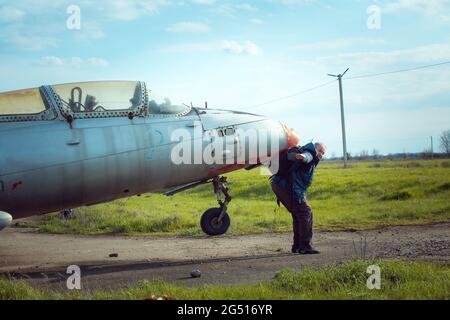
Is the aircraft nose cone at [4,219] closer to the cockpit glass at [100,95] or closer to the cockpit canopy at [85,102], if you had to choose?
the cockpit canopy at [85,102]

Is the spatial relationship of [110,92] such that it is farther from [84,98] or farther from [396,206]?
[396,206]

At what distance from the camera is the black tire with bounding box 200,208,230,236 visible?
10.7 m

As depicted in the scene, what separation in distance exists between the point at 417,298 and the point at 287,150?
5.19 metres

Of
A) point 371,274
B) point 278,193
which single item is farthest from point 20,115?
point 371,274

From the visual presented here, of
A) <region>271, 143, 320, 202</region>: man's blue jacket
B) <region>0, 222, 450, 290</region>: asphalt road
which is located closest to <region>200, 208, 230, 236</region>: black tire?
<region>0, 222, 450, 290</region>: asphalt road

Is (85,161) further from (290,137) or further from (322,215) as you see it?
(322,215)

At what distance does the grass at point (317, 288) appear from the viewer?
5.89 metres

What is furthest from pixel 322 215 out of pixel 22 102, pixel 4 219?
pixel 4 219

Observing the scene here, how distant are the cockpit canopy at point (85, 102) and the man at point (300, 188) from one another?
7.55ft

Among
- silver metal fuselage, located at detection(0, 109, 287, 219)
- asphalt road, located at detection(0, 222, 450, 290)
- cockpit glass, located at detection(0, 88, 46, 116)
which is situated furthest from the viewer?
cockpit glass, located at detection(0, 88, 46, 116)

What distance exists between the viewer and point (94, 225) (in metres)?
15.7

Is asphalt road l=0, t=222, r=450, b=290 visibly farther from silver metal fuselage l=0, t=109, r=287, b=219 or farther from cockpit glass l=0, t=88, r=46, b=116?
cockpit glass l=0, t=88, r=46, b=116

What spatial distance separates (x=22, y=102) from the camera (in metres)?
9.17

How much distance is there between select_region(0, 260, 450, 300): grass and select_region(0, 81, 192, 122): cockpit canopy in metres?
3.54
